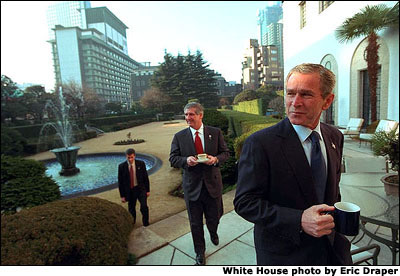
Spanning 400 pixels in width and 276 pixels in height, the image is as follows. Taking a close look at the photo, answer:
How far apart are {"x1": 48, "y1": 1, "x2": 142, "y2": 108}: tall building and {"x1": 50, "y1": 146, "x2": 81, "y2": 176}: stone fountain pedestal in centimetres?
419

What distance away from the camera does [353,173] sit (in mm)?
2125

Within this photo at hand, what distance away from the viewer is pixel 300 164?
0.82m

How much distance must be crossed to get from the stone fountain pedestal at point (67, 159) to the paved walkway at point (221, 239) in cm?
499

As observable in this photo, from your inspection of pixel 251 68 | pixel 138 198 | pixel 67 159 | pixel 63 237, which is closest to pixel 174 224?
pixel 138 198

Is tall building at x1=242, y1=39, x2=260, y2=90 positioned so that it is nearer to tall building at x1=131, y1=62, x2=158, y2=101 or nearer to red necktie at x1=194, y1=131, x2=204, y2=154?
red necktie at x1=194, y1=131, x2=204, y2=154

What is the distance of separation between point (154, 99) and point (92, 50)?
1297 mm

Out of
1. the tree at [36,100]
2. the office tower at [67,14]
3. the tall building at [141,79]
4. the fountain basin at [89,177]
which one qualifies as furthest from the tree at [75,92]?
the tall building at [141,79]

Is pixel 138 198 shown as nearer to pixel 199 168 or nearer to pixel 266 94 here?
pixel 199 168

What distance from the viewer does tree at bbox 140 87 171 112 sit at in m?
1.85

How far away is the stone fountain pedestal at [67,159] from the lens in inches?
265

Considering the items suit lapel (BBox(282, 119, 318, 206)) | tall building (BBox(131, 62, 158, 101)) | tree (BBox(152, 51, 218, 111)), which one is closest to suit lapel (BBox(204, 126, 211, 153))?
tree (BBox(152, 51, 218, 111))

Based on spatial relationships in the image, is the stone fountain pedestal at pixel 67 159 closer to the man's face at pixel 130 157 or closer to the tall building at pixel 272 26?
the man's face at pixel 130 157

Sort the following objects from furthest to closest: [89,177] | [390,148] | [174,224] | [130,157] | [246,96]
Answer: [89,177] < [174,224] < [130,157] < [246,96] < [390,148]

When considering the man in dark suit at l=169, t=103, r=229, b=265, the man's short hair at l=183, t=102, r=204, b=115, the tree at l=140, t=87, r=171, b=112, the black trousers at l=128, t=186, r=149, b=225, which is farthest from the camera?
the black trousers at l=128, t=186, r=149, b=225
